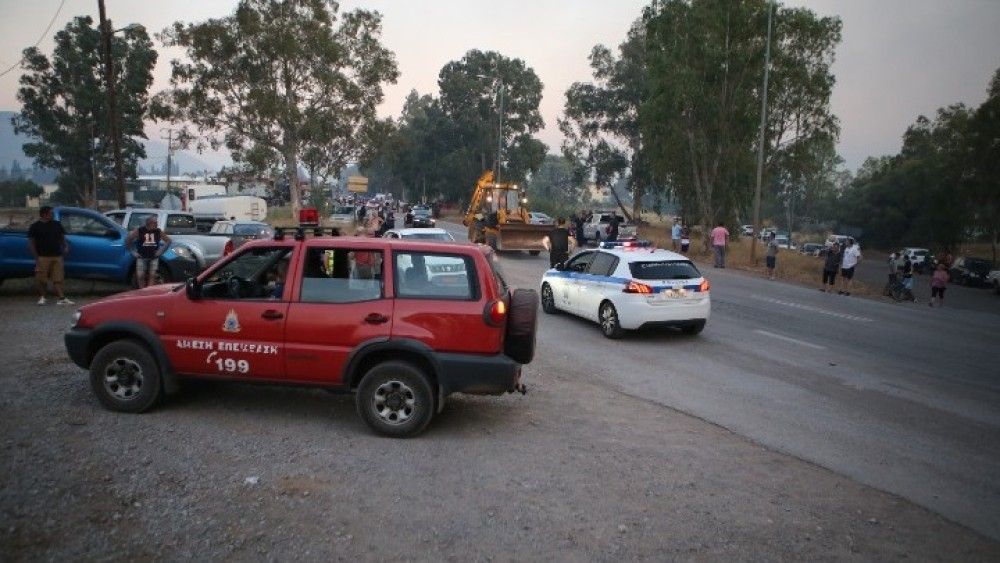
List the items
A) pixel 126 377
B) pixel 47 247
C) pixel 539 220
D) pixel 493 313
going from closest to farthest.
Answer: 1. pixel 493 313
2. pixel 126 377
3. pixel 47 247
4. pixel 539 220

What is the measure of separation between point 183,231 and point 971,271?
41.1 m

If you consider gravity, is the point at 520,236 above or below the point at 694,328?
above

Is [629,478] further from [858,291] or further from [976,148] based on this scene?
[976,148]

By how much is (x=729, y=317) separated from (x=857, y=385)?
5.53 m

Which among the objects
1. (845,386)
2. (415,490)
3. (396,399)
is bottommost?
(415,490)

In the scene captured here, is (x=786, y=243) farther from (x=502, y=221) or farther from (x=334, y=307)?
(x=334, y=307)

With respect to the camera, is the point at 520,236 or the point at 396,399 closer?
the point at 396,399

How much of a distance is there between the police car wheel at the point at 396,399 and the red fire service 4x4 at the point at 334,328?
0.03 ft

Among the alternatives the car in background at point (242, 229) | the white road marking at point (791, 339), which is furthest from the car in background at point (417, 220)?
the white road marking at point (791, 339)

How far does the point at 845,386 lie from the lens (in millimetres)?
8812

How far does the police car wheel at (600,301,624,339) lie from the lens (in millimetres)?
11285

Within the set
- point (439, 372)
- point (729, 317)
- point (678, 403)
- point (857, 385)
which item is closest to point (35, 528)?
point (439, 372)

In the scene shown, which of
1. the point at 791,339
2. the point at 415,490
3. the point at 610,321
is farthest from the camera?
the point at 791,339

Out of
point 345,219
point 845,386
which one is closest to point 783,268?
point 845,386
